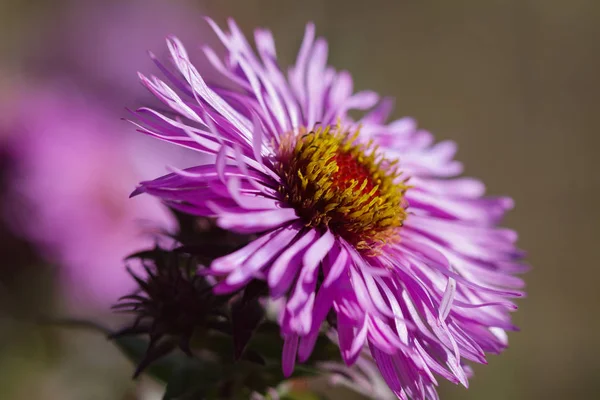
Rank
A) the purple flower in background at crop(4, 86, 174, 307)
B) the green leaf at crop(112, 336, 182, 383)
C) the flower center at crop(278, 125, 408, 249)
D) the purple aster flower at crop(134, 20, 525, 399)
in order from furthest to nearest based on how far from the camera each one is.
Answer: the purple flower in background at crop(4, 86, 174, 307)
the green leaf at crop(112, 336, 182, 383)
the flower center at crop(278, 125, 408, 249)
the purple aster flower at crop(134, 20, 525, 399)

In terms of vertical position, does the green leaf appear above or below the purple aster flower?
below

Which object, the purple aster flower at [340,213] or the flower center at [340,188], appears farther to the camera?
the flower center at [340,188]

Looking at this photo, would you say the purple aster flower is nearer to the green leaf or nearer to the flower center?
the flower center

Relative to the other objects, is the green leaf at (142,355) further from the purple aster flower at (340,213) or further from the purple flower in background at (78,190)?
the purple flower in background at (78,190)

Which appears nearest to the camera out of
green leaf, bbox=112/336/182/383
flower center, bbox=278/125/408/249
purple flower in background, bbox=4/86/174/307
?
flower center, bbox=278/125/408/249

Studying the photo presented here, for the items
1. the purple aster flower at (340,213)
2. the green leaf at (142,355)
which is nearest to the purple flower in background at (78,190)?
the green leaf at (142,355)

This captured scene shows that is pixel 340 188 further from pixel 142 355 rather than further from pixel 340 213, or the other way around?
pixel 142 355

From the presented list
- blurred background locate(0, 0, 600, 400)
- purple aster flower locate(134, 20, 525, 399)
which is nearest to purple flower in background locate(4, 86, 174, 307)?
blurred background locate(0, 0, 600, 400)

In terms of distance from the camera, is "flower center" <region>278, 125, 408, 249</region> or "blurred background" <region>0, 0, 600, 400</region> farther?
"blurred background" <region>0, 0, 600, 400</region>
